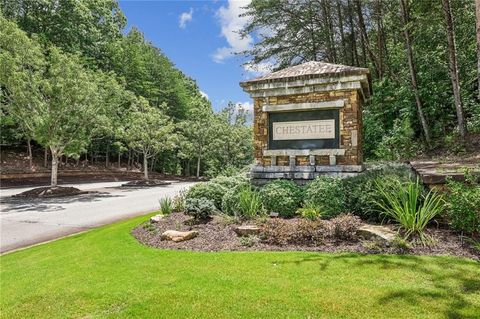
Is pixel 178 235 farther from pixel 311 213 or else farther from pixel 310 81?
pixel 310 81

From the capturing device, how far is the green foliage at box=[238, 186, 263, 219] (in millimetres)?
7230

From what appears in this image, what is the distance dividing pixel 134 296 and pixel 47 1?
2954 centimetres

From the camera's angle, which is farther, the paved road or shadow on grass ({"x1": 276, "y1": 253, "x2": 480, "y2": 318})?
the paved road

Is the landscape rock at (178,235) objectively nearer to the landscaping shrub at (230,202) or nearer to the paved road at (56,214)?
the landscaping shrub at (230,202)

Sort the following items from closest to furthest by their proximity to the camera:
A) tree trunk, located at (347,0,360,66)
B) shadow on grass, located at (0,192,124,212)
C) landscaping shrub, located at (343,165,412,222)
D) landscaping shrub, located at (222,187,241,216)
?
landscaping shrub, located at (343,165,412,222) < landscaping shrub, located at (222,187,241,216) < shadow on grass, located at (0,192,124,212) < tree trunk, located at (347,0,360,66)

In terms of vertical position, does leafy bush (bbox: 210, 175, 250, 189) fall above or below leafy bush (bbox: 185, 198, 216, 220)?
above

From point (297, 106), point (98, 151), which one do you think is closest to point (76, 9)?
point (98, 151)

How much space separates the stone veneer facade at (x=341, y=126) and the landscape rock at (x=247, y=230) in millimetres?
2883

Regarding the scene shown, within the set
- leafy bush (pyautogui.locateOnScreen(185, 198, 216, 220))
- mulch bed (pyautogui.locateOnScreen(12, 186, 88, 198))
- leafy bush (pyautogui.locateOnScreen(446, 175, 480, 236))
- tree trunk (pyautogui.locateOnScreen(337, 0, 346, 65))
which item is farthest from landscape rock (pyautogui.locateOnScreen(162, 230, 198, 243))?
tree trunk (pyautogui.locateOnScreen(337, 0, 346, 65))

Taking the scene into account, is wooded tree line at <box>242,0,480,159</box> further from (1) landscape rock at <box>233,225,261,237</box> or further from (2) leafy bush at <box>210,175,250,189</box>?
(1) landscape rock at <box>233,225,261,237</box>

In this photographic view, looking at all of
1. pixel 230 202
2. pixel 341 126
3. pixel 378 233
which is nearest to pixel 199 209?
pixel 230 202

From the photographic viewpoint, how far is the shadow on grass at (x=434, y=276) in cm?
345

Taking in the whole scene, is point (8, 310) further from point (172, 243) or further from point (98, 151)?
point (98, 151)

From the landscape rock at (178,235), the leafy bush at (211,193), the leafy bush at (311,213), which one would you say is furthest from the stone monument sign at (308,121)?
the landscape rock at (178,235)
